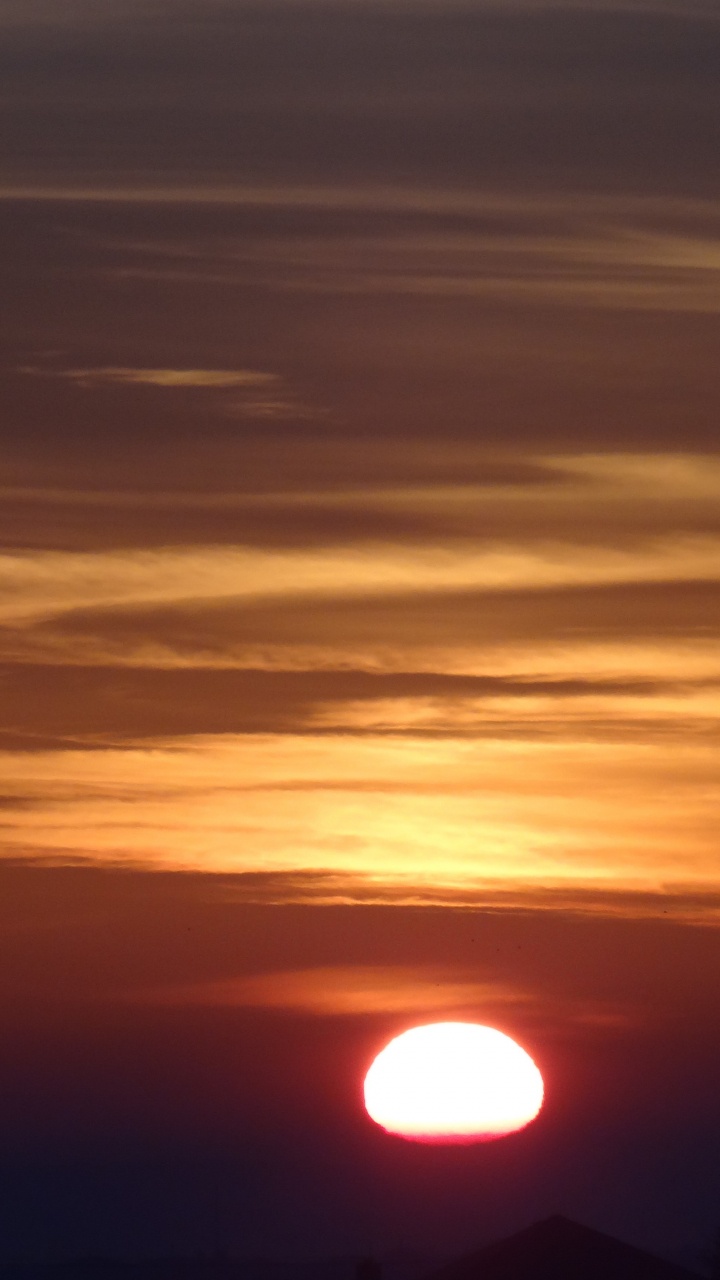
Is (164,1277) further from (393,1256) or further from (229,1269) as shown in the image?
(393,1256)

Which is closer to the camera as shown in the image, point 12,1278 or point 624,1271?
point 624,1271

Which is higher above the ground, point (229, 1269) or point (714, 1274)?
point (229, 1269)

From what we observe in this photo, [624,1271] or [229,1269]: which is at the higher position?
[229,1269]

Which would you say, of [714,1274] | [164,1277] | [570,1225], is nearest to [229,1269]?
[164,1277]

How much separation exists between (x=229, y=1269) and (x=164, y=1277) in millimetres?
4479

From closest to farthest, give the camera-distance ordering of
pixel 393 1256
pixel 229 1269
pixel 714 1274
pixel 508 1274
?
1. pixel 508 1274
2. pixel 714 1274
3. pixel 393 1256
4. pixel 229 1269

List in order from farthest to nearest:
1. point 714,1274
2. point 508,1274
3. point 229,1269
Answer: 1. point 229,1269
2. point 714,1274
3. point 508,1274

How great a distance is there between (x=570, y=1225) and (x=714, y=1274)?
2167 centimetres

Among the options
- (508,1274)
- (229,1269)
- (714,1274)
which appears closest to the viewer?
(508,1274)

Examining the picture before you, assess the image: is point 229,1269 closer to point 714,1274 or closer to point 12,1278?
point 12,1278

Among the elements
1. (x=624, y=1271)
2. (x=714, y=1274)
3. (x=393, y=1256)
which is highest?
(x=393, y=1256)

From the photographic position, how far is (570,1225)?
53.9 metres

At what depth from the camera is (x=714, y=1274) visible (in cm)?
7338

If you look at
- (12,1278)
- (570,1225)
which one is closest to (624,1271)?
(570,1225)
